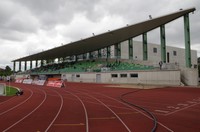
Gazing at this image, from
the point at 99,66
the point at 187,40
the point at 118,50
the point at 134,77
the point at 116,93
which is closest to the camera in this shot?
the point at 116,93

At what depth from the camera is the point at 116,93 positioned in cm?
2272

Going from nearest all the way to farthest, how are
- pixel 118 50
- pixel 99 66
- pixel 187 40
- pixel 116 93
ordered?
1. pixel 116 93
2. pixel 187 40
3. pixel 99 66
4. pixel 118 50

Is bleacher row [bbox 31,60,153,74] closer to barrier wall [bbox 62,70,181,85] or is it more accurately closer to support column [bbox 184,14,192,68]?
barrier wall [bbox 62,70,181,85]

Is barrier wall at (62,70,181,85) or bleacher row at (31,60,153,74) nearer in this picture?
barrier wall at (62,70,181,85)

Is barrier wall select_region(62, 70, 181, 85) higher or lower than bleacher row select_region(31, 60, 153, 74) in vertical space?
lower

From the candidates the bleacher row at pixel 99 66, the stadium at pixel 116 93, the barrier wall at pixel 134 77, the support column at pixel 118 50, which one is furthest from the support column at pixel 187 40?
the support column at pixel 118 50

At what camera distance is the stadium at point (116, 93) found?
9344 mm

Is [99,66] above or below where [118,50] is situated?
below

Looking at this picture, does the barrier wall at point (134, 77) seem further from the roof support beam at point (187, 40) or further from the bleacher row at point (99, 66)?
the roof support beam at point (187, 40)

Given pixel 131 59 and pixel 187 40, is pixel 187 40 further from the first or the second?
pixel 131 59

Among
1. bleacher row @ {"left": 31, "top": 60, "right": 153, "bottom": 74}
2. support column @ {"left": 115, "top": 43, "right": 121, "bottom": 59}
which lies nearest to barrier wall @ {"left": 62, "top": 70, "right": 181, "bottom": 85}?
bleacher row @ {"left": 31, "top": 60, "right": 153, "bottom": 74}

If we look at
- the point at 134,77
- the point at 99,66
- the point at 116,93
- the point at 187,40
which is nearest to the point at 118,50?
the point at 99,66

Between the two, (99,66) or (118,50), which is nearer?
(99,66)

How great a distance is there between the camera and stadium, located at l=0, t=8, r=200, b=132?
9.34 meters
